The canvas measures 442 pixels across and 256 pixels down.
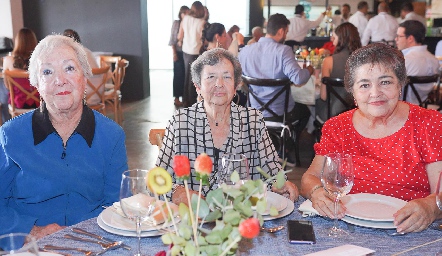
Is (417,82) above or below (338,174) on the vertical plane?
below

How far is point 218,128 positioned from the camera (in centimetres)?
243

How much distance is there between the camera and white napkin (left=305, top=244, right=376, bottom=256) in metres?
1.40

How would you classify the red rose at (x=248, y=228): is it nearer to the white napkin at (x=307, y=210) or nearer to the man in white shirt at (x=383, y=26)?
the white napkin at (x=307, y=210)

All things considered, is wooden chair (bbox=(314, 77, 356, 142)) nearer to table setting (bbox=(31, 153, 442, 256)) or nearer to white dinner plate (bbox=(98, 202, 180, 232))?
table setting (bbox=(31, 153, 442, 256))

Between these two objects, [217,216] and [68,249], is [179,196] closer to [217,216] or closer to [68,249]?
[68,249]

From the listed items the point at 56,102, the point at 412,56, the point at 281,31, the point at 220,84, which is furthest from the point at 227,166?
the point at 412,56

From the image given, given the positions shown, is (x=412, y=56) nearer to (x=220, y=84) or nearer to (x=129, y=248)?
(x=220, y=84)

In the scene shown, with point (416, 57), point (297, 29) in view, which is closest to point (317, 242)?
point (416, 57)

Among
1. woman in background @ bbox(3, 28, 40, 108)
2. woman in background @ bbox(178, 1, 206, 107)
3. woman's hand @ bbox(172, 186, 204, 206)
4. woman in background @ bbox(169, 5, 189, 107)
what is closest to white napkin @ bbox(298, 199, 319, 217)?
woman's hand @ bbox(172, 186, 204, 206)

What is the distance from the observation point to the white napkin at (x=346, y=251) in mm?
1403

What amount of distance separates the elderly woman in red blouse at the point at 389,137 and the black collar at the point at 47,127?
89cm

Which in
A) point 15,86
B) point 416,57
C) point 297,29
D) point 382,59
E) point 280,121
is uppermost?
point 382,59

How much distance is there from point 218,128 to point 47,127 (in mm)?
784

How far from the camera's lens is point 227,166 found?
1.35 meters
